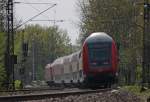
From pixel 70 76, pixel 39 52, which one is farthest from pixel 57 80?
pixel 39 52

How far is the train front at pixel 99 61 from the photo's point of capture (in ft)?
119

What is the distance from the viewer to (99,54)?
1447 inches

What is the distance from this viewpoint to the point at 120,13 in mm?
68375

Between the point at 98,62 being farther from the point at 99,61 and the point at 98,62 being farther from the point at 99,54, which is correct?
the point at 99,54

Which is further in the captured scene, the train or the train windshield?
the train windshield

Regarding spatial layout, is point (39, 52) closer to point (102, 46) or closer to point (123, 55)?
point (123, 55)

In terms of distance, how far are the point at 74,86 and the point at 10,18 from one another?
762 centimetres

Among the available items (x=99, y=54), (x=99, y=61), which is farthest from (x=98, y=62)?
(x=99, y=54)

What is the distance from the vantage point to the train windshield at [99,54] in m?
36.3

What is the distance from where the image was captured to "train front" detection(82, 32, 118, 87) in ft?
119

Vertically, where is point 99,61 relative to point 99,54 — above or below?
below

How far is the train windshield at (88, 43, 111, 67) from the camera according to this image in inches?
1431

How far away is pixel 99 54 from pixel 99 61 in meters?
0.55

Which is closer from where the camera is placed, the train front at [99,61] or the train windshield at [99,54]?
the train front at [99,61]
